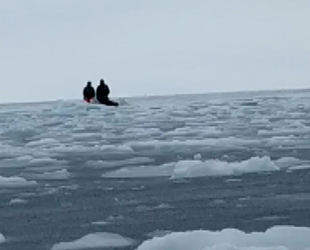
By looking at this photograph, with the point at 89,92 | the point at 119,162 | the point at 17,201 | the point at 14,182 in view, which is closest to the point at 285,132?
the point at 119,162

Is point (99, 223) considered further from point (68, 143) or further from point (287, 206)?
point (68, 143)

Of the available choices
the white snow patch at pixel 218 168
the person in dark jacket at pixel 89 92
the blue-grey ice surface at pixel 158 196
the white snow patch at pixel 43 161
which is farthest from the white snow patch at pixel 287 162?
the person in dark jacket at pixel 89 92

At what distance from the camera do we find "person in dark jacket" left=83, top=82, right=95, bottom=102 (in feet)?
92.9

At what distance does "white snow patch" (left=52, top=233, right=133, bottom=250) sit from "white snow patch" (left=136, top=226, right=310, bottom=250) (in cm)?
33

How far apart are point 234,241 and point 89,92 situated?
24454 mm

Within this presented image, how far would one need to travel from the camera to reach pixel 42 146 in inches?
486

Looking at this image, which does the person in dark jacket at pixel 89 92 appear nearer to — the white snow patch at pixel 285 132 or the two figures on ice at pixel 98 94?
the two figures on ice at pixel 98 94

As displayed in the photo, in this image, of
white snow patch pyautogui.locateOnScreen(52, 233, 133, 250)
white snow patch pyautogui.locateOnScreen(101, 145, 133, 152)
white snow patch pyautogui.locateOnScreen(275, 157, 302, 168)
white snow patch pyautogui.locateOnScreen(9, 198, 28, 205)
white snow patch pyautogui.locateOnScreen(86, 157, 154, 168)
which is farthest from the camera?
white snow patch pyautogui.locateOnScreen(101, 145, 133, 152)

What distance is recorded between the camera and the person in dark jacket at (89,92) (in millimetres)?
28306

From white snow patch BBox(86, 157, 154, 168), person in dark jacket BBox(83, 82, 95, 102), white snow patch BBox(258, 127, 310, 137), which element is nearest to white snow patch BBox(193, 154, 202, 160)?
white snow patch BBox(86, 157, 154, 168)

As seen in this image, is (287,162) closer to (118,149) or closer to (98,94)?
(118,149)

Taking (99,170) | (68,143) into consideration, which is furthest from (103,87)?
(99,170)

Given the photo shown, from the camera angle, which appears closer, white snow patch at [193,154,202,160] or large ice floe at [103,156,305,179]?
large ice floe at [103,156,305,179]

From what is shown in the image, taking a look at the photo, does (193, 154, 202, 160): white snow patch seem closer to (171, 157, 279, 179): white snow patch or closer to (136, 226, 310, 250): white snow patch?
(171, 157, 279, 179): white snow patch
